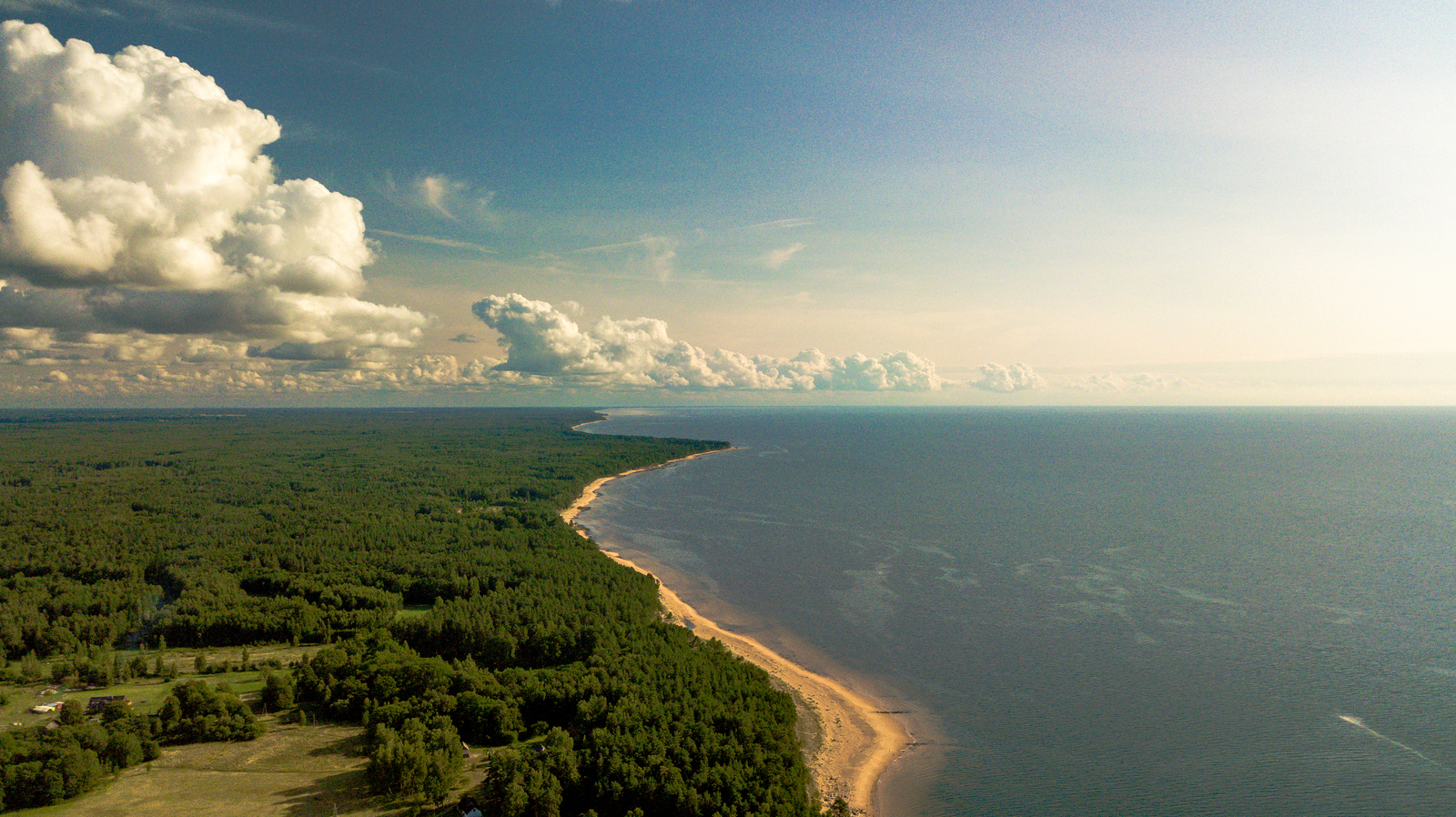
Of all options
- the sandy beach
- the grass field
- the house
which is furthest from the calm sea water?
the house

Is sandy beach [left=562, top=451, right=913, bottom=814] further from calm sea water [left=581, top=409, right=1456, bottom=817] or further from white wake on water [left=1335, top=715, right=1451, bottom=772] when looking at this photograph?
white wake on water [left=1335, top=715, right=1451, bottom=772]

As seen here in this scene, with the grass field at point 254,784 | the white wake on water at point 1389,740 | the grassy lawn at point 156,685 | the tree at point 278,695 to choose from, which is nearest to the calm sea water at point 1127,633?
the white wake on water at point 1389,740

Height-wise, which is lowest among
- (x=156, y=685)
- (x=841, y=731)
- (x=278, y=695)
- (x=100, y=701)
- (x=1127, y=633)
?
(x=841, y=731)

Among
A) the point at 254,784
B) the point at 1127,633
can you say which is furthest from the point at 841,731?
the point at 254,784

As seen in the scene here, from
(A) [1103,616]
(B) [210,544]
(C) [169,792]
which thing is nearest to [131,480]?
(B) [210,544]

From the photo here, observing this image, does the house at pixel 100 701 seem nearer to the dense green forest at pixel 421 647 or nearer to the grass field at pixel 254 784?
the dense green forest at pixel 421 647

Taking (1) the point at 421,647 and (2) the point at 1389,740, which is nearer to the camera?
(2) the point at 1389,740

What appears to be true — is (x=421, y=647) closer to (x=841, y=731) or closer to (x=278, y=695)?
(x=278, y=695)
